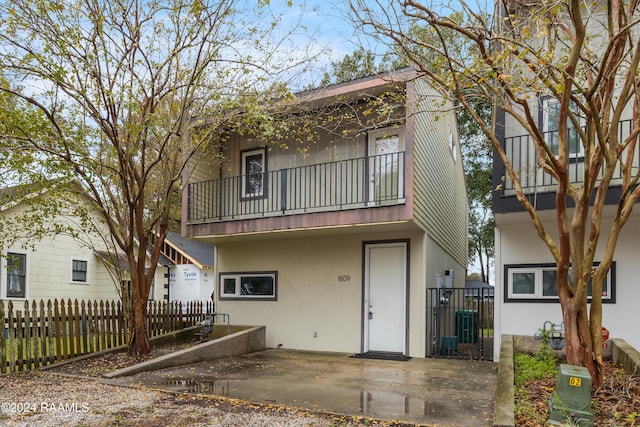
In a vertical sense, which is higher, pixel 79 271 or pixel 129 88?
pixel 129 88

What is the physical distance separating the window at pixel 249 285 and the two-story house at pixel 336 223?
28 millimetres

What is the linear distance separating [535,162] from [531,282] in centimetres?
228

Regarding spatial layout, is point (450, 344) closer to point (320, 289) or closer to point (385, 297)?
point (385, 297)

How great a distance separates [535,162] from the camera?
29.9ft

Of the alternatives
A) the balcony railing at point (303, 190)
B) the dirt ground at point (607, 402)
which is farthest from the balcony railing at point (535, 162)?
the dirt ground at point (607, 402)

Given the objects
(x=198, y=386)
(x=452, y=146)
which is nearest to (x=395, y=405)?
(x=198, y=386)

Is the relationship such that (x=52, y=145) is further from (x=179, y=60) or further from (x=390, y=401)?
(x=390, y=401)

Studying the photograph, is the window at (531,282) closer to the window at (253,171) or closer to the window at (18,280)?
the window at (253,171)

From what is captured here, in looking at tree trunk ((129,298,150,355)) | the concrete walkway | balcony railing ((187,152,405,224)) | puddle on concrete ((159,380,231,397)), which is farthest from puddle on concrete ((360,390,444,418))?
tree trunk ((129,298,150,355))

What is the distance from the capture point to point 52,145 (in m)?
8.65

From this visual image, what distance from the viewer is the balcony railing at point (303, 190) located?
34.4 feet

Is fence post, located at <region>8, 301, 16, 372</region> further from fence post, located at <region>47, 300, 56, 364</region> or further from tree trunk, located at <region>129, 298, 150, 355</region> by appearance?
tree trunk, located at <region>129, 298, 150, 355</region>

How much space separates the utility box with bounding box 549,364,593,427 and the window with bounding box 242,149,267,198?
336 inches

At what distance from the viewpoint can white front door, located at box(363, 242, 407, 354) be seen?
10.5 meters
